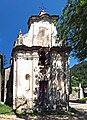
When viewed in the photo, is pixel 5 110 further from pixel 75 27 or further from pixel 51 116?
pixel 75 27

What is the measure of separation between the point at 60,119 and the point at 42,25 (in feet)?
35.0

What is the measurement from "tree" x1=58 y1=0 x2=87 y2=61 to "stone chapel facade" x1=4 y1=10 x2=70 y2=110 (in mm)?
3300

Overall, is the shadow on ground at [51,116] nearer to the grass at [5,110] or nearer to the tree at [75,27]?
the grass at [5,110]

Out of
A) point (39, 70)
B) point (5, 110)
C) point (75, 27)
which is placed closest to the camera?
point (75, 27)

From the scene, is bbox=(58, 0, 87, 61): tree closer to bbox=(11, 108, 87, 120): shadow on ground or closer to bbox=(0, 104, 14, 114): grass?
bbox=(11, 108, 87, 120): shadow on ground

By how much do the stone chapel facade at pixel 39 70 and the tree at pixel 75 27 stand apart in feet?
10.8

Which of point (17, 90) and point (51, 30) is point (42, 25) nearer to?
point (51, 30)

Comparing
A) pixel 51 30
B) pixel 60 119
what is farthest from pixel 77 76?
pixel 60 119

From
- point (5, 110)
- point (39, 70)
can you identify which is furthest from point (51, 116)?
point (39, 70)

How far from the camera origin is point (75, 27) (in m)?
20.9

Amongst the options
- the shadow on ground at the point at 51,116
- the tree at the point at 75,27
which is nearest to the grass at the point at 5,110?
the shadow on ground at the point at 51,116

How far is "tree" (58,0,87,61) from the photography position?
19175 millimetres

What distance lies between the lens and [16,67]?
24891 millimetres

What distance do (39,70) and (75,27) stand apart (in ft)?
21.7
